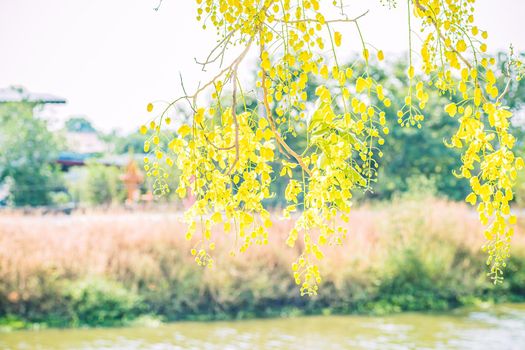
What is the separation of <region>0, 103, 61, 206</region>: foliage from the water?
336 inches

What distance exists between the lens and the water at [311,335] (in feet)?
21.0

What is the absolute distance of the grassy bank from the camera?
287 inches

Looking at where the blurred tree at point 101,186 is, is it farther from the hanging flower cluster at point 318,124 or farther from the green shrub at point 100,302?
the hanging flower cluster at point 318,124

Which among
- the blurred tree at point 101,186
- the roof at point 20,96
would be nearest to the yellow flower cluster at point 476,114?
the blurred tree at point 101,186

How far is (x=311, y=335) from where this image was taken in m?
6.84

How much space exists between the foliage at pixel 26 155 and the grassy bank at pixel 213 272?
6.62 m

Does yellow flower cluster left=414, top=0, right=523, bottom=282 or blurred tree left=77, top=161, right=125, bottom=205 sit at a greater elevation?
yellow flower cluster left=414, top=0, right=523, bottom=282

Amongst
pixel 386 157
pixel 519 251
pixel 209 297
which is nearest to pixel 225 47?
pixel 209 297

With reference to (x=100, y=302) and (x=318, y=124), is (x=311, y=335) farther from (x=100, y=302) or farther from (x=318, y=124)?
(x=318, y=124)

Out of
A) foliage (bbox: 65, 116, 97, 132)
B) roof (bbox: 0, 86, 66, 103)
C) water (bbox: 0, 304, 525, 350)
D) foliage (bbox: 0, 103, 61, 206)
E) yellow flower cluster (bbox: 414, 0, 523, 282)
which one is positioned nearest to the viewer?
yellow flower cluster (bbox: 414, 0, 523, 282)

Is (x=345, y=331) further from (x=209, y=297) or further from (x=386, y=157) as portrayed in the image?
(x=386, y=157)

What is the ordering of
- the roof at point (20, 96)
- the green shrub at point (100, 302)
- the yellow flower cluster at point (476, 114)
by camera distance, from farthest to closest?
the roof at point (20, 96) → the green shrub at point (100, 302) → the yellow flower cluster at point (476, 114)

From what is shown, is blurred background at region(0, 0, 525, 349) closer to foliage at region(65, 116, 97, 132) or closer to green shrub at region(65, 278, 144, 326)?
green shrub at region(65, 278, 144, 326)

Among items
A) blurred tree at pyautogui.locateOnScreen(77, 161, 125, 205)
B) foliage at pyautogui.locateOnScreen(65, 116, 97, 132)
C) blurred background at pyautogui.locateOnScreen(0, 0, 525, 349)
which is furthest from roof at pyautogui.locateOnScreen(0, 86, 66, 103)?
foliage at pyautogui.locateOnScreen(65, 116, 97, 132)
